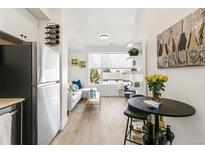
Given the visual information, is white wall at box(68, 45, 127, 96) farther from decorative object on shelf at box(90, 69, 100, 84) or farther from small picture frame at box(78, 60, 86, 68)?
decorative object on shelf at box(90, 69, 100, 84)

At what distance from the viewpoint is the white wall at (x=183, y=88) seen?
1594 millimetres

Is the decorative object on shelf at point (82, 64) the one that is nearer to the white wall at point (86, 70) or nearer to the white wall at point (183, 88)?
the white wall at point (86, 70)

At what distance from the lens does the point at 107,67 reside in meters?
8.30

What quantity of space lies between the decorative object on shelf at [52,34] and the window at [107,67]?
511 centimetres

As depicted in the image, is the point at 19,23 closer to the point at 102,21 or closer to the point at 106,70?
the point at 102,21

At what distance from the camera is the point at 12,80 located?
209 centimetres

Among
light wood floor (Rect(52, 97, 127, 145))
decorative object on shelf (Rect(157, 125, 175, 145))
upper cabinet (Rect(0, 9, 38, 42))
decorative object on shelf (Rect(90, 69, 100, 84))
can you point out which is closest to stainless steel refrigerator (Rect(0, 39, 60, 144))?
upper cabinet (Rect(0, 9, 38, 42))

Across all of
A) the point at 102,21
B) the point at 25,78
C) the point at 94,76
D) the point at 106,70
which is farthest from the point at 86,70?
the point at 25,78

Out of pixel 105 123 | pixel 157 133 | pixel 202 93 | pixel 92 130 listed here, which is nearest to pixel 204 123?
pixel 202 93

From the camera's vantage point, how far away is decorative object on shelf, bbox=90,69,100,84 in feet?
27.3

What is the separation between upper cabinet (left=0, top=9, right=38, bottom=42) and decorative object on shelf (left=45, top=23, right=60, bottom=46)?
0.73 feet
